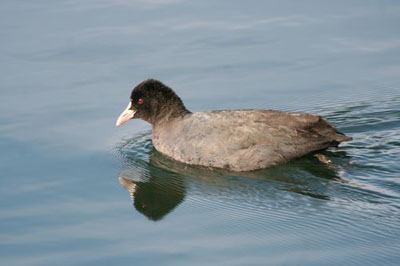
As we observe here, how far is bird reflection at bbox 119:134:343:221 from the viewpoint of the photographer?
928 cm

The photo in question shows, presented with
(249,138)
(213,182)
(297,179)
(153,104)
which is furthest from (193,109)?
(297,179)

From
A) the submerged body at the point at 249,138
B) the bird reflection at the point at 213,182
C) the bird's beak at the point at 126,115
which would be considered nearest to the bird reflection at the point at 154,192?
the bird reflection at the point at 213,182

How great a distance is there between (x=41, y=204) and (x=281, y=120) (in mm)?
2908

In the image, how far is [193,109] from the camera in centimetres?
1160

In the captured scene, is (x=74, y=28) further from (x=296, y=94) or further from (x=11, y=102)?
(x=296, y=94)

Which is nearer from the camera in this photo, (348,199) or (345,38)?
(348,199)

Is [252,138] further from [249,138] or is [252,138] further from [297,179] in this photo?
[297,179]

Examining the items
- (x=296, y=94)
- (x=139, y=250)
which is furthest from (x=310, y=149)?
(x=139, y=250)

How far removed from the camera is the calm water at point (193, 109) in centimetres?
816

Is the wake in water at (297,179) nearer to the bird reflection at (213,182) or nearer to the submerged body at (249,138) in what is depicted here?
the bird reflection at (213,182)

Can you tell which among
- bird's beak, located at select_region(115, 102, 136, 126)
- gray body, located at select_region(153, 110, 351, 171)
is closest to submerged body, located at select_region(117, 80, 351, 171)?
gray body, located at select_region(153, 110, 351, 171)

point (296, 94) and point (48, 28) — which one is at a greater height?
point (48, 28)

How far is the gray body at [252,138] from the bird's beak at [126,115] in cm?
89

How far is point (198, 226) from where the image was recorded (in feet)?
28.0
